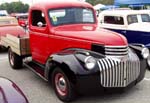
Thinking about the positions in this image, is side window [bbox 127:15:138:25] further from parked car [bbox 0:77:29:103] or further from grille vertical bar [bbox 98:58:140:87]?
parked car [bbox 0:77:29:103]

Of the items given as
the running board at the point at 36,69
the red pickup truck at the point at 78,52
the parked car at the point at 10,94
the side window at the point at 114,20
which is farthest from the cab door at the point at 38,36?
the side window at the point at 114,20

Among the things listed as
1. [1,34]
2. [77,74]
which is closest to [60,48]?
[77,74]

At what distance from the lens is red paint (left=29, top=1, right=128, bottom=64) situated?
→ 19.4 feet

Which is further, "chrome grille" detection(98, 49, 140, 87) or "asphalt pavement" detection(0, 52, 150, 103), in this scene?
"asphalt pavement" detection(0, 52, 150, 103)

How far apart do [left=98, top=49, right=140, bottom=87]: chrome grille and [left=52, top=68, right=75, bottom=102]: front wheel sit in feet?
2.05

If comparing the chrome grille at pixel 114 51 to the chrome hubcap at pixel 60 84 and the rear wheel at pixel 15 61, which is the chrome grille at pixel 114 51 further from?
the rear wheel at pixel 15 61

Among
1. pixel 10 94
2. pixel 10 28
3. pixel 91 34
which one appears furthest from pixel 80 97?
pixel 10 28

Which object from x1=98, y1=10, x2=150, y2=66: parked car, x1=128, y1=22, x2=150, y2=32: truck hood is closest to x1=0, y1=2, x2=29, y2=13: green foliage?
x1=98, y1=10, x2=150, y2=66: parked car

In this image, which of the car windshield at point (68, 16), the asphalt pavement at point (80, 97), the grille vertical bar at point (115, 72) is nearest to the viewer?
the grille vertical bar at point (115, 72)

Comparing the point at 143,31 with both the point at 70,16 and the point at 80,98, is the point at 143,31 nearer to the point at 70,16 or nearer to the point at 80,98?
the point at 70,16

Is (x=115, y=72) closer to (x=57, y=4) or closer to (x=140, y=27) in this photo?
(x=57, y=4)

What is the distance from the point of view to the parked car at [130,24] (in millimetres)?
9117

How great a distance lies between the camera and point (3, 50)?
13.0 meters

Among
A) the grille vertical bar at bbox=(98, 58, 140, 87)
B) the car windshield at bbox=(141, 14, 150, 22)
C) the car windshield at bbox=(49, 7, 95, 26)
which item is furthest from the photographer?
the car windshield at bbox=(141, 14, 150, 22)
